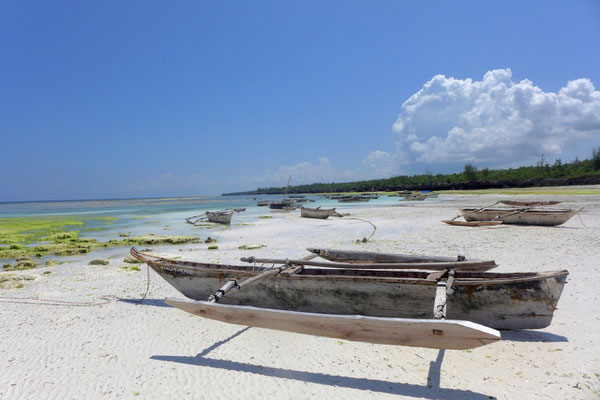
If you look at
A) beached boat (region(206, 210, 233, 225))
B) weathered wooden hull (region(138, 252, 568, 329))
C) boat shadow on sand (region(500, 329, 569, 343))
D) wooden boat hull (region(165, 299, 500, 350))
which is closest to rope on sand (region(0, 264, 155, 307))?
weathered wooden hull (region(138, 252, 568, 329))

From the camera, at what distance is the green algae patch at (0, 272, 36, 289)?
28.8 ft

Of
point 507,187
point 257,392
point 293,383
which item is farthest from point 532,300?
point 507,187

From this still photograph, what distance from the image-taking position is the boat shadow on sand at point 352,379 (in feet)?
12.3

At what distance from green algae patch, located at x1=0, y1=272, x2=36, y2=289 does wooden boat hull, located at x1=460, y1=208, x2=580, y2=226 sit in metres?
19.5

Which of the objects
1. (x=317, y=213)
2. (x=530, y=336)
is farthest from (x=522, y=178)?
(x=530, y=336)

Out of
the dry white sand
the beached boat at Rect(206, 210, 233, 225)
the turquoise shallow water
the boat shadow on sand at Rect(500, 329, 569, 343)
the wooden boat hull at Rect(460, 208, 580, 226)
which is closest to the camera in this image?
the dry white sand

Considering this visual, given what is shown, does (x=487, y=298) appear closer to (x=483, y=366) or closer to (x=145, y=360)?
(x=483, y=366)

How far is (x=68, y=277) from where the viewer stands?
9.91m

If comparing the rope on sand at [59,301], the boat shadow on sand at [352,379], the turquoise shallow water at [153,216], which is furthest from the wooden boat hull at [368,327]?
the turquoise shallow water at [153,216]

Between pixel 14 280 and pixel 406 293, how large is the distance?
10556mm

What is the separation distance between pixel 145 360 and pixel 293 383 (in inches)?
89.6

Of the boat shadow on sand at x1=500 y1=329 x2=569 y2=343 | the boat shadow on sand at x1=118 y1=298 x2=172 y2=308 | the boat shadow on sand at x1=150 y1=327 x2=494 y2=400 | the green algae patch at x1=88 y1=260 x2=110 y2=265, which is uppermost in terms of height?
the green algae patch at x1=88 y1=260 x2=110 y2=265

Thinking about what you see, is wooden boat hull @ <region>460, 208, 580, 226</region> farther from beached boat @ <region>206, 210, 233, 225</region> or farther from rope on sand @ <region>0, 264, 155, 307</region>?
rope on sand @ <region>0, 264, 155, 307</region>

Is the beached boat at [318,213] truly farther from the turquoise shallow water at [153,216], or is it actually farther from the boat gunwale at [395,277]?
the boat gunwale at [395,277]
